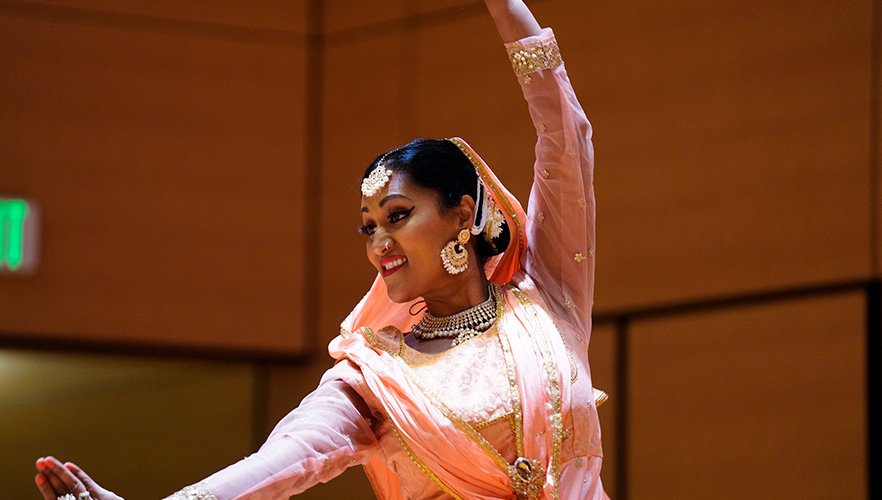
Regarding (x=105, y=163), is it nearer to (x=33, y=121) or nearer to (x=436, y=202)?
(x=33, y=121)

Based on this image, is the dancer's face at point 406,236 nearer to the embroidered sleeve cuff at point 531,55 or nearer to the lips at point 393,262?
the lips at point 393,262

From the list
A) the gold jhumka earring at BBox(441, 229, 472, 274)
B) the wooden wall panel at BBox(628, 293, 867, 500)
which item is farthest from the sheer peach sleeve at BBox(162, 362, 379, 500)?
the wooden wall panel at BBox(628, 293, 867, 500)

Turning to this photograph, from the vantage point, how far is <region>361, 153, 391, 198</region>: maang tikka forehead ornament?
219cm

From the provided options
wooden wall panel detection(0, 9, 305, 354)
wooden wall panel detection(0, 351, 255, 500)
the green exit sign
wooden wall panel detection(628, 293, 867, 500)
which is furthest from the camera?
wooden wall panel detection(0, 351, 255, 500)

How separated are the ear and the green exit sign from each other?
3.52 meters

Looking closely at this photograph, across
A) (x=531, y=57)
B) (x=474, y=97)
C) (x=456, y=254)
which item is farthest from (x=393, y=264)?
(x=474, y=97)

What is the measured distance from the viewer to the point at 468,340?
218cm

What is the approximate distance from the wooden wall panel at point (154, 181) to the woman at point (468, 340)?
322 cm

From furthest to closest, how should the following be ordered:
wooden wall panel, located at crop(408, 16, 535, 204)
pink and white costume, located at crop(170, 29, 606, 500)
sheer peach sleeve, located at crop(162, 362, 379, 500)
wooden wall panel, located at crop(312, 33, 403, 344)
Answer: wooden wall panel, located at crop(312, 33, 403, 344), wooden wall panel, located at crop(408, 16, 535, 204), pink and white costume, located at crop(170, 29, 606, 500), sheer peach sleeve, located at crop(162, 362, 379, 500)

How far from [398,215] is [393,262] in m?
0.09

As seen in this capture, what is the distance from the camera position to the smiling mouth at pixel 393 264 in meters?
2.18

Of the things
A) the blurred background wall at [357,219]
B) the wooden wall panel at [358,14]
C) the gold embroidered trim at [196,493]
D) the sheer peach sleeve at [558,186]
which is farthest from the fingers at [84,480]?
the wooden wall panel at [358,14]

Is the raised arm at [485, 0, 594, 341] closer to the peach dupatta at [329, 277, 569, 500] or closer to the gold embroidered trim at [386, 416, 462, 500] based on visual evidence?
the peach dupatta at [329, 277, 569, 500]

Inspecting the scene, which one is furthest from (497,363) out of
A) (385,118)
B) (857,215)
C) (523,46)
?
(385,118)
